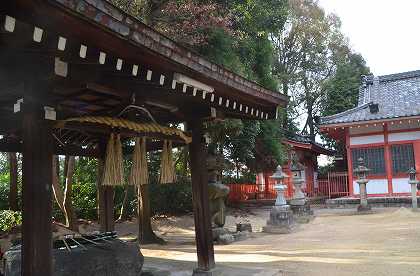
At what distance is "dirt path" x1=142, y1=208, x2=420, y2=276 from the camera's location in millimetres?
6680

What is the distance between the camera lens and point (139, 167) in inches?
231

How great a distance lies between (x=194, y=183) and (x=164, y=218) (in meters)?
10.5

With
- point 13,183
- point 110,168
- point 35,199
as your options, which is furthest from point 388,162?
point 35,199

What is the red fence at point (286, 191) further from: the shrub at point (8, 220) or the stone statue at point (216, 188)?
the shrub at point (8, 220)

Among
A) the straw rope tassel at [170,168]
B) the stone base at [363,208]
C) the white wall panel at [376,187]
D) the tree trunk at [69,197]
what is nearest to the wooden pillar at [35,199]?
the straw rope tassel at [170,168]

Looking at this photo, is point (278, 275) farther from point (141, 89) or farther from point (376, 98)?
point (376, 98)

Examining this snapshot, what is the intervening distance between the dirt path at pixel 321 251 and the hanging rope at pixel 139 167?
5.64 feet

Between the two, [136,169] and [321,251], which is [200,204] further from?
[321,251]

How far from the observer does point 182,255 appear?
29.5 ft

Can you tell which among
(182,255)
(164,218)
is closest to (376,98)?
(164,218)

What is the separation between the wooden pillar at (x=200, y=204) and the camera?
6.19 meters

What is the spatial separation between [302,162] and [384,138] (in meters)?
7.86

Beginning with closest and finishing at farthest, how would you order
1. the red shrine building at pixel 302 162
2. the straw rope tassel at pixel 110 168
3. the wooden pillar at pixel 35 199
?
the wooden pillar at pixel 35 199 → the straw rope tassel at pixel 110 168 → the red shrine building at pixel 302 162

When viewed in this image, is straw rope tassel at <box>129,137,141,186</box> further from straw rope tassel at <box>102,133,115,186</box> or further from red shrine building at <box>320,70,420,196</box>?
red shrine building at <box>320,70,420,196</box>
